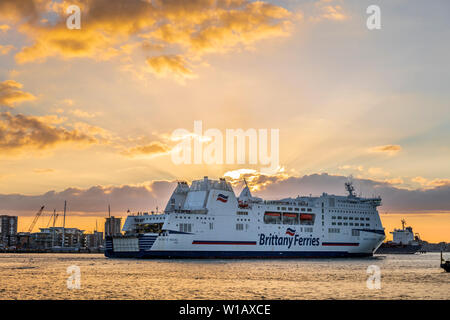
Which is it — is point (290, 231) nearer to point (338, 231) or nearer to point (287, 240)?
point (287, 240)

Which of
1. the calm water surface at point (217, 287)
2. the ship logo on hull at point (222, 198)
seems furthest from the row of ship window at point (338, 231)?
the calm water surface at point (217, 287)

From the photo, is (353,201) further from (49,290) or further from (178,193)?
(49,290)

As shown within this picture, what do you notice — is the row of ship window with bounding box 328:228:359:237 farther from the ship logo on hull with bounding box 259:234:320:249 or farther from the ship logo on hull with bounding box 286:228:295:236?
the ship logo on hull with bounding box 286:228:295:236

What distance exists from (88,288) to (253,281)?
15527 mm

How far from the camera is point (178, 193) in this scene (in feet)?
301

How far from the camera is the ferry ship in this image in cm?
7700

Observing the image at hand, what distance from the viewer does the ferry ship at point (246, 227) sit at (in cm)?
7700

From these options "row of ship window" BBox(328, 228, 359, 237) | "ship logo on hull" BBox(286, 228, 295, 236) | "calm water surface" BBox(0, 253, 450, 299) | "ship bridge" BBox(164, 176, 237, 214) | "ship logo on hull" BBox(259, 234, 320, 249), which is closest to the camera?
"calm water surface" BBox(0, 253, 450, 299)

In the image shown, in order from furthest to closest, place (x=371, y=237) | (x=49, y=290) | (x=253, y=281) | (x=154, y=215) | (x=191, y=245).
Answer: (x=371, y=237) < (x=154, y=215) < (x=191, y=245) < (x=253, y=281) < (x=49, y=290)

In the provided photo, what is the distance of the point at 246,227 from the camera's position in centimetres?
8244

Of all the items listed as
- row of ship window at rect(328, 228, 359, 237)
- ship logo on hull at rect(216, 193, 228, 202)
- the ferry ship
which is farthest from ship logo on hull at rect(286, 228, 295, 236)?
ship logo on hull at rect(216, 193, 228, 202)

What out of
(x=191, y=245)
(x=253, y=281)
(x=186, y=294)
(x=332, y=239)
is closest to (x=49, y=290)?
(x=186, y=294)

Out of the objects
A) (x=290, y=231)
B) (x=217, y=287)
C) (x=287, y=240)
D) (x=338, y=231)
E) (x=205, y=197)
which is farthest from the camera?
(x=338, y=231)

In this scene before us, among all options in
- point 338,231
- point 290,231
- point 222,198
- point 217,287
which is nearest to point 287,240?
point 290,231
